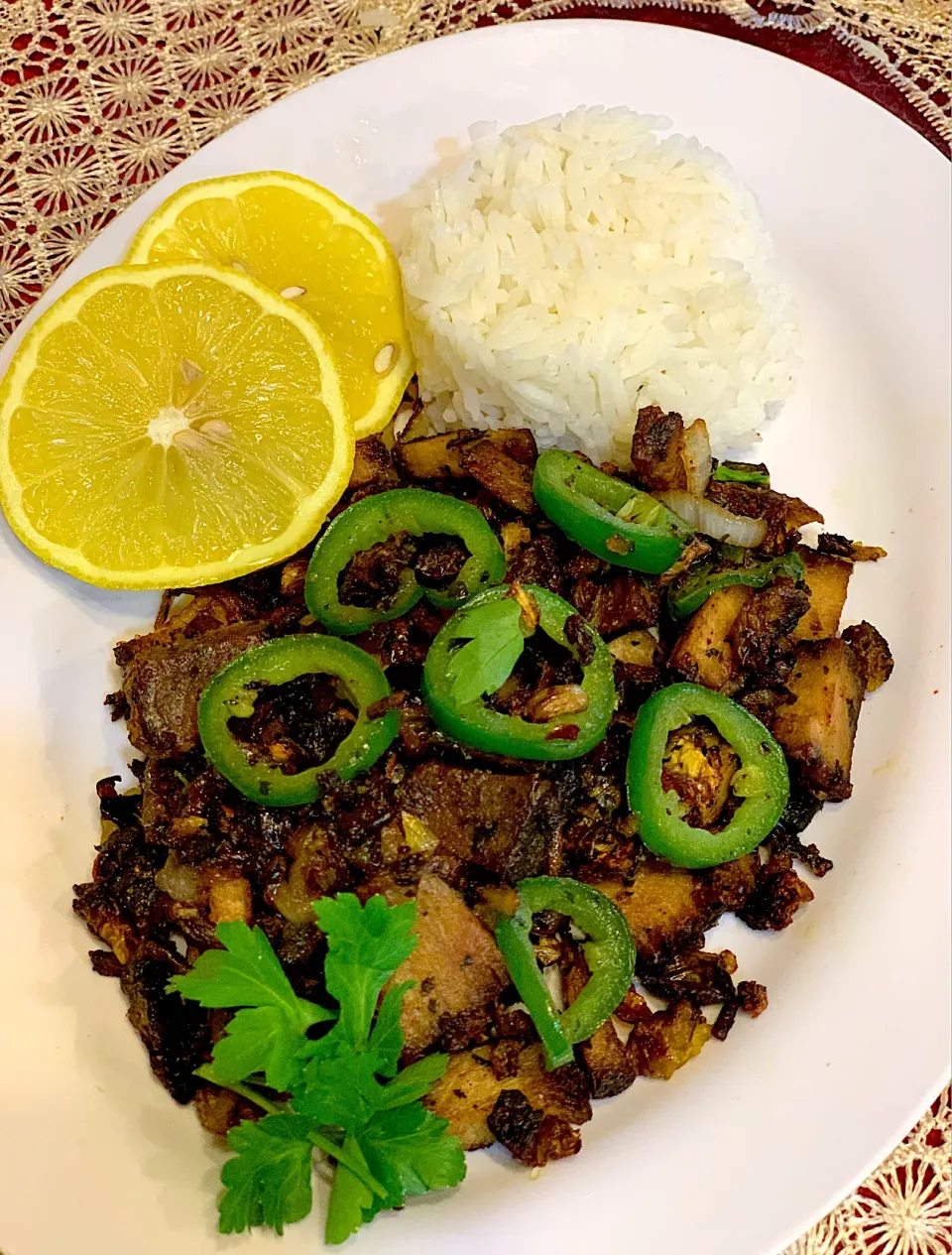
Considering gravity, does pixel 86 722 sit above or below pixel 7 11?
below

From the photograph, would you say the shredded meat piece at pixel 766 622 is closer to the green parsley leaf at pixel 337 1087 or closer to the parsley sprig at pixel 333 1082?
the parsley sprig at pixel 333 1082

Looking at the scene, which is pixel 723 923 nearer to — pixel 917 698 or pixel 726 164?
pixel 917 698

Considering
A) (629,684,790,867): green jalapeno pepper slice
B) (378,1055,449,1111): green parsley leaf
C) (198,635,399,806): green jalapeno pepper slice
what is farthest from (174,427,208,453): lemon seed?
(378,1055,449,1111): green parsley leaf

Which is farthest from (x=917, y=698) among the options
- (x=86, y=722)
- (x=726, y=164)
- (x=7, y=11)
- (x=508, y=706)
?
(x=7, y=11)

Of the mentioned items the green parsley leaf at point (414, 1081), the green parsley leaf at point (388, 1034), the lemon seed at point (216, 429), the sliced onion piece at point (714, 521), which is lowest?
the green parsley leaf at point (414, 1081)

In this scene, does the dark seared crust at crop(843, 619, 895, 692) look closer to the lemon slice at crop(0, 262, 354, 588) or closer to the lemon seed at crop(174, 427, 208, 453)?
the lemon slice at crop(0, 262, 354, 588)

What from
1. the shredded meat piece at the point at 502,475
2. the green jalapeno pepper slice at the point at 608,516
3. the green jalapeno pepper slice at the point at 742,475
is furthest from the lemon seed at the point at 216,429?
the green jalapeno pepper slice at the point at 742,475
